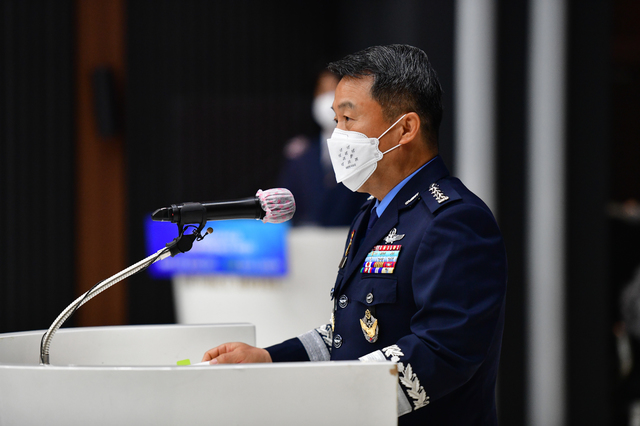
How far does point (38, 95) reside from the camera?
4488 millimetres

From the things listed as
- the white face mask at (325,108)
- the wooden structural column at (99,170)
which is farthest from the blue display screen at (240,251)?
the wooden structural column at (99,170)

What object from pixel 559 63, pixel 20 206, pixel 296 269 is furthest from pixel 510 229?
pixel 20 206

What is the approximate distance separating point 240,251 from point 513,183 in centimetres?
131

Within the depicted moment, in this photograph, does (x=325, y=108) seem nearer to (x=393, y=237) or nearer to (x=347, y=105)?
(x=347, y=105)

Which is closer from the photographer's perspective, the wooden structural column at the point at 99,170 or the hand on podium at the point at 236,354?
the hand on podium at the point at 236,354

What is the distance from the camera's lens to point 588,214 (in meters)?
2.97

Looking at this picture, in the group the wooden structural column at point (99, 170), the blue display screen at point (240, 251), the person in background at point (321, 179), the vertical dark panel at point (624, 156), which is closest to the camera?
the blue display screen at point (240, 251)

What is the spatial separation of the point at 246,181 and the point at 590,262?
2.39 meters

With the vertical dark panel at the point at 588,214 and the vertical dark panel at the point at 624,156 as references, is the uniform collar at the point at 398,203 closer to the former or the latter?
the vertical dark panel at the point at 588,214

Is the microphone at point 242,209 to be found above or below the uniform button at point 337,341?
above

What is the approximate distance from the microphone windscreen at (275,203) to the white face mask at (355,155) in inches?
8.5

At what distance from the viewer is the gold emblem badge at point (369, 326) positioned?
3.67 ft

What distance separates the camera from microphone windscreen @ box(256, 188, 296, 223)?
3.53ft

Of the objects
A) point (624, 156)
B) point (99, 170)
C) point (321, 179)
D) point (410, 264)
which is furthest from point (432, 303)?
point (624, 156)
